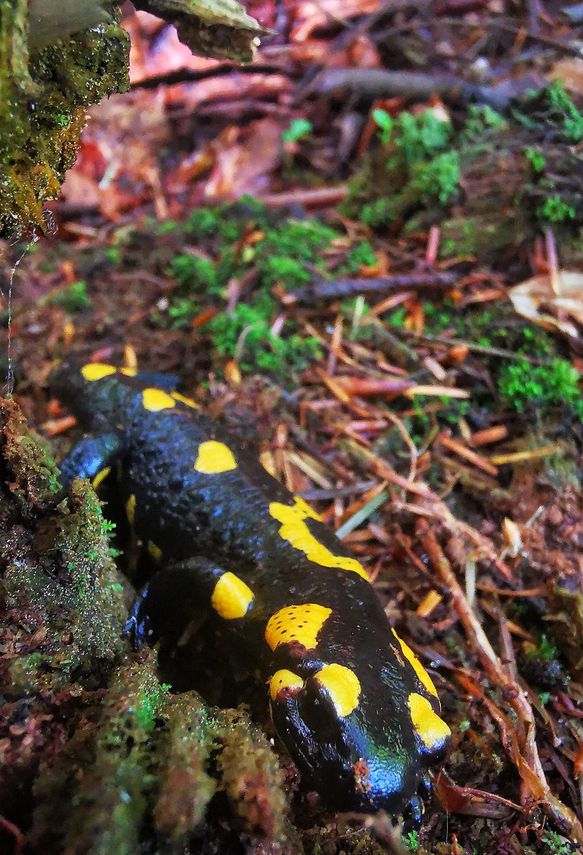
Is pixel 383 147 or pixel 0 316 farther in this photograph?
pixel 383 147

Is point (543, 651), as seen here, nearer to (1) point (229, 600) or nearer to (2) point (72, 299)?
(1) point (229, 600)

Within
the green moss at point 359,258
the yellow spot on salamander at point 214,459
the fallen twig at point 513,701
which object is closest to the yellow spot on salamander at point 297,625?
the fallen twig at point 513,701

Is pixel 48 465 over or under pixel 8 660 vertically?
over

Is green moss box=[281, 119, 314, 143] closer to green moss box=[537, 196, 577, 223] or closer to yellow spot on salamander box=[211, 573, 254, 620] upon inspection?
green moss box=[537, 196, 577, 223]

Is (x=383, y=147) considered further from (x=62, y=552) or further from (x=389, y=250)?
(x=62, y=552)

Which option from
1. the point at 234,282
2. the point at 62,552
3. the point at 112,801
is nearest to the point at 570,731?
the point at 112,801

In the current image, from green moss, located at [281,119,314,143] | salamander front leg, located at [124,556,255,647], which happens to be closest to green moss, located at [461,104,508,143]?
green moss, located at [281,119,314,143]

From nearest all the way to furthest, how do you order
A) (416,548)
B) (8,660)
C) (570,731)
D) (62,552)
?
1. (8,660)
2. (62,552)
3. (570,731)
4. (416,548)

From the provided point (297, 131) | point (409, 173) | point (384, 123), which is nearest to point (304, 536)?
point (409, 173)
